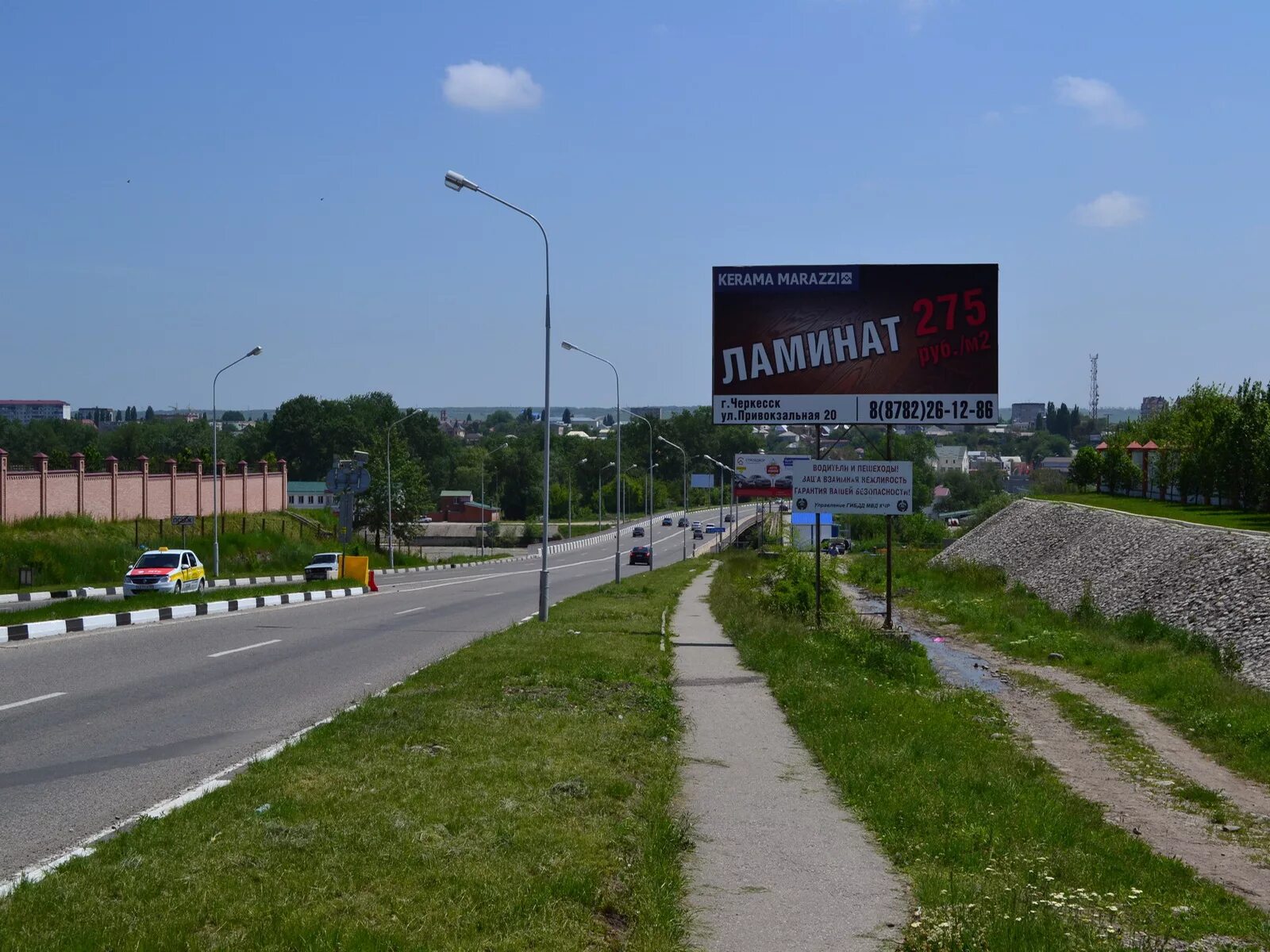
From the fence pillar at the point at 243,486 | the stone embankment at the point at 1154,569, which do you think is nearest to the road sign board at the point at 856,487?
the stone embankment at the point at 1154,569

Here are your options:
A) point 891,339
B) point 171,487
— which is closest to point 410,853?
point 891,339

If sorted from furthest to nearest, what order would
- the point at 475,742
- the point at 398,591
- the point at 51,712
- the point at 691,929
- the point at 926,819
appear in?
the point at 398,591
the point at 51,712
the point at 475,742
the point at 926,819
the point at 691,929

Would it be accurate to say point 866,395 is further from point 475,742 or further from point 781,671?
point 475,742

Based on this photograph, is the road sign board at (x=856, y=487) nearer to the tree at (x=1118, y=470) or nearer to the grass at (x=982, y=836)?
the grass at (x=982, y=836)

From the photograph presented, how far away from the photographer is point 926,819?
27.1 feet

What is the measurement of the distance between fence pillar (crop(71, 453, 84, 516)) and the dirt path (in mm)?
35548

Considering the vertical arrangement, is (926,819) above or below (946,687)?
above

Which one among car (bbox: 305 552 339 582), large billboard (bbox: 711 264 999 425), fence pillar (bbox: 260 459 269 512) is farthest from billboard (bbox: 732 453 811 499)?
large billboard (bbox: 711 264 999 425)

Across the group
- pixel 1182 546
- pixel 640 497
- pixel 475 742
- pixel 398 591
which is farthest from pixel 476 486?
pixel 475 742

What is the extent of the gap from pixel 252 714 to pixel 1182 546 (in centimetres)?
2909

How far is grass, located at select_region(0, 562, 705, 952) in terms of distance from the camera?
529cm

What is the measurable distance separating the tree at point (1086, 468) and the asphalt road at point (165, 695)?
2048 inches

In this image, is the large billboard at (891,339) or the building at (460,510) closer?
the large billboard at (891,339)

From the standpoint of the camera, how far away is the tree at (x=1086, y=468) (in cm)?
7038
